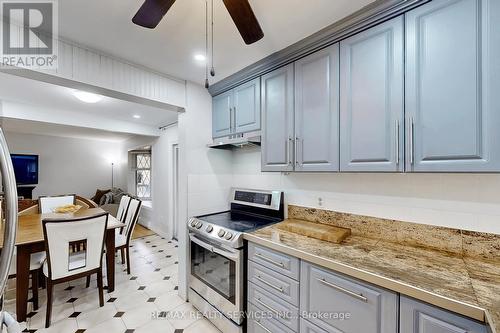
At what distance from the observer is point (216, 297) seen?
1.96 meters

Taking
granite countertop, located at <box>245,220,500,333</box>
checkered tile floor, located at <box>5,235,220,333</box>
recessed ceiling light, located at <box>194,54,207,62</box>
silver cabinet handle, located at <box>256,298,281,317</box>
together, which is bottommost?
checkered tile floor, located at <box>5,235,220,333</box>

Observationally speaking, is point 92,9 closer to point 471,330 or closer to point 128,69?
point 128,69

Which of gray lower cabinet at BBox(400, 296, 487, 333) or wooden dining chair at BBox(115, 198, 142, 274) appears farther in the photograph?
wooden dining chair at BBox(115, 198, 142, 274)

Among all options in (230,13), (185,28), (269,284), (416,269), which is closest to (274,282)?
(269,284)

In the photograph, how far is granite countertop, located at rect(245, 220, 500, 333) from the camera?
0.89 metres

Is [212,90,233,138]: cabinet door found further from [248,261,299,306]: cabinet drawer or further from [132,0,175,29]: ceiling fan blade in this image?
[248,261,299,306]: cabinet drawer

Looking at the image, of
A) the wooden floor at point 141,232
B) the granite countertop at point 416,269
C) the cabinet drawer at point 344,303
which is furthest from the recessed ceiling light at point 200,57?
the wooden floor at point 141,232

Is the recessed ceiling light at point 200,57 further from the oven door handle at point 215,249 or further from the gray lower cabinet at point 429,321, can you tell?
the gray lower cabinet at point 429,321

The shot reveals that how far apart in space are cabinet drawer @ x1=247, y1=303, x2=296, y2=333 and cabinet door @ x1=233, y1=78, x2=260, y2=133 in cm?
154

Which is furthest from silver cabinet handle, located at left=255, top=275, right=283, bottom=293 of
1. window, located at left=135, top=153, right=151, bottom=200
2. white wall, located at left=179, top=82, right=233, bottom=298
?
window, located at left=135, top=153, right=151, bottom=200

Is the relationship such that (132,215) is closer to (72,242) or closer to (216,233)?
(72,242)

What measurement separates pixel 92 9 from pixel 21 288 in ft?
8.24

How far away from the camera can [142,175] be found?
6.31m

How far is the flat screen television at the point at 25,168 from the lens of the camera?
17.8ft
